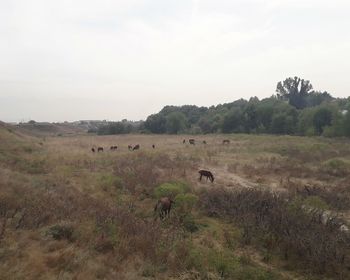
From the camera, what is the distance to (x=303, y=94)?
8862 cm

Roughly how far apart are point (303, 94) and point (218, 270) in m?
87.7

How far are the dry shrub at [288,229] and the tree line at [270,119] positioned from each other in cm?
4242

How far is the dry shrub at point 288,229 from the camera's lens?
314 inches

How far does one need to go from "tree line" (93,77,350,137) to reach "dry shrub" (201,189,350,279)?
1670 inches

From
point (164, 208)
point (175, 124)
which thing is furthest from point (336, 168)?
point (175, 124)

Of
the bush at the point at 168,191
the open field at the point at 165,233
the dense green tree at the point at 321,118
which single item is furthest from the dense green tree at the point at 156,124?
the bush at the point at 168,191

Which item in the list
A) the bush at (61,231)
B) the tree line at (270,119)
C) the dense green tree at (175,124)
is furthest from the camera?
the dense green tree at (175,124)

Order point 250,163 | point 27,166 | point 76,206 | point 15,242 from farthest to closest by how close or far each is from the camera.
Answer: point 250,163
point 27,166
point 76,206
point 15,242

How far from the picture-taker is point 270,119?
6544cm

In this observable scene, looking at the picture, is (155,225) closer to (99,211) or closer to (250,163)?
(99,211)

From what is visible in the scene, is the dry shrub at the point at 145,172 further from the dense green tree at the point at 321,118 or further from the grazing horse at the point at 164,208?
the dense green tree at the point at 321,118

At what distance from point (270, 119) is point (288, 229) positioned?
191 ft

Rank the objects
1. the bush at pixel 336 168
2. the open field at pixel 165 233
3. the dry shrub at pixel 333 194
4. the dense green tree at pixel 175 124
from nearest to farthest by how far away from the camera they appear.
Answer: the open field at pixel 165 233 < the dry shrub at pixel 333 194 < the bush at pixel 336 168 < the dense green tree at pixel 175 124

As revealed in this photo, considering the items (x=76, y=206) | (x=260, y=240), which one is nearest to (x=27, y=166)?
(x=76, y=206)
